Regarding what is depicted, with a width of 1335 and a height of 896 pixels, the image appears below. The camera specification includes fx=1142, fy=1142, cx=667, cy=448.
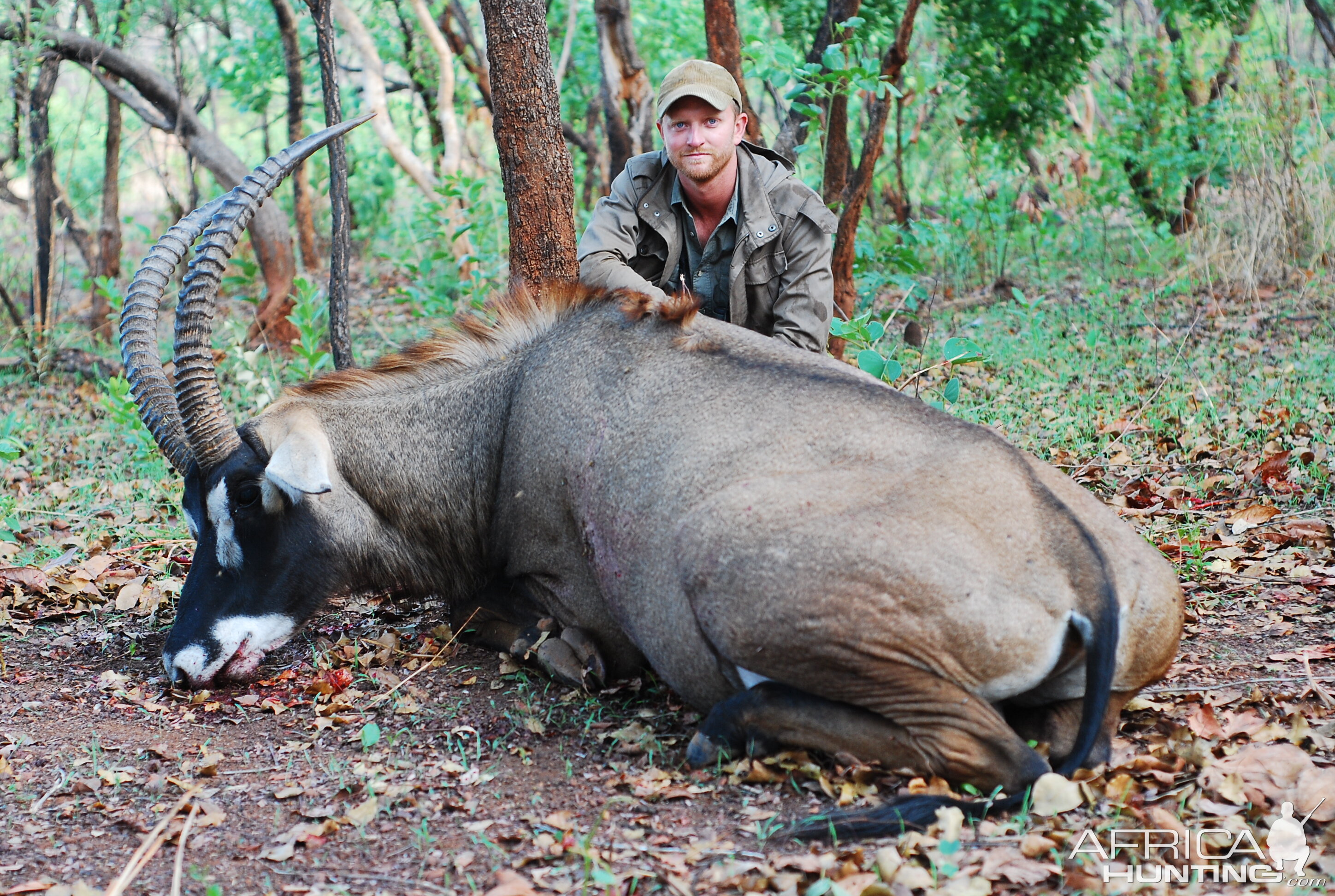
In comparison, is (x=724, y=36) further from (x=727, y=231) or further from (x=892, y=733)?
(x=892, y=733)

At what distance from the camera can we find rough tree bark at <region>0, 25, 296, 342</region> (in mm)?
11727

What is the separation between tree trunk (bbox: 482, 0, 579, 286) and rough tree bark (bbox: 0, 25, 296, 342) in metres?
6.17

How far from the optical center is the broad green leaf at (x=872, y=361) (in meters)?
6.14

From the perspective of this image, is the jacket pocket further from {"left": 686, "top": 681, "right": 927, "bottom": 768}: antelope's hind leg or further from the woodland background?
{"left": 686, "top": 681, "right": 927, "bottom": 768}: antelope's hind leg

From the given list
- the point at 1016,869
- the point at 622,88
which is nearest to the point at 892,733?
the point at 1016,869

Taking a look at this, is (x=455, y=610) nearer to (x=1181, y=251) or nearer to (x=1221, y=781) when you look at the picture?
(x=1221, y=781)

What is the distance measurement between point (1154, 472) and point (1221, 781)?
364 cm

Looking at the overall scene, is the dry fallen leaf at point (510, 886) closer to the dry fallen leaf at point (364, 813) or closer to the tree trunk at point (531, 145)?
the dry fallen leaf at point (364, 813)

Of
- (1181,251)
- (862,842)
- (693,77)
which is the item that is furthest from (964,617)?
(1181,251)

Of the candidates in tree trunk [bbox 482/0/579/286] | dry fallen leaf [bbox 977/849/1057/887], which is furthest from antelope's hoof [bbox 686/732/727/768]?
tree trunk [bbox 482/0/579/286]

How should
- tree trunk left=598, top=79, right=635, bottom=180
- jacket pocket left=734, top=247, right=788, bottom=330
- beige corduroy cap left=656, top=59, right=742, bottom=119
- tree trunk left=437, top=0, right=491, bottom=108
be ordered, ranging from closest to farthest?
beige corduroy cap left=656, top=59, right=742, bottom=119 → jacket pocket left=734, top=247, right=788, bottom=330 → tree trunk left=598, top=79, right=635, bottom=180 → tree trunk left=437, top=0, right=491, bottom=108

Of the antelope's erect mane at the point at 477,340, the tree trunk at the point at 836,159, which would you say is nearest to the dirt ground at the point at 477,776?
the antelope's erect mane at the point at 477,340

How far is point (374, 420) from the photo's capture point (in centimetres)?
541

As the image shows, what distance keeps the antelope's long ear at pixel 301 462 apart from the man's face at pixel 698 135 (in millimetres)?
2399
